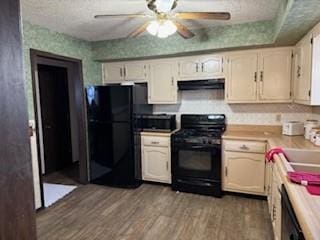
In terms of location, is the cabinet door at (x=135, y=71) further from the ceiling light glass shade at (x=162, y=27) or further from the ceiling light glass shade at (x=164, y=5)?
the ceiling light glass shade at (x=164, y=5)

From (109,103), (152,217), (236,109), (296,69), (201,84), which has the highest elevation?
(296,69)

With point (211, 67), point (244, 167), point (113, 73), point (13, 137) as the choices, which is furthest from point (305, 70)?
point (113, 73)

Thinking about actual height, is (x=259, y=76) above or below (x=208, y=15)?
below

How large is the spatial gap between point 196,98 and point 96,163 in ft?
6.58

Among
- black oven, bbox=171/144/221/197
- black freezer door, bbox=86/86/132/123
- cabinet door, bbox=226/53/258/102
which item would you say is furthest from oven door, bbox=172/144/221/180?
black freezer door, bbox=86/86/132/123

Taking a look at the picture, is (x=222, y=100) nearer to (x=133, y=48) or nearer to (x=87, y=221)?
(x=133, y=48)

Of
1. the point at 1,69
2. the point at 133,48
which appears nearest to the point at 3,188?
the point at 1,69

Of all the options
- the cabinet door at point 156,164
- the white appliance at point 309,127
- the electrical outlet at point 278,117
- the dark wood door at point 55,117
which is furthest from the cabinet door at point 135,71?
the white appliance at point 309,127

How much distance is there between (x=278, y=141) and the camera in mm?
2781

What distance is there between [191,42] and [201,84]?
2.09 feet

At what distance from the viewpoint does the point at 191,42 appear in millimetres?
3383

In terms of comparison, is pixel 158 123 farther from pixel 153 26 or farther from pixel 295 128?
pixel 295 128

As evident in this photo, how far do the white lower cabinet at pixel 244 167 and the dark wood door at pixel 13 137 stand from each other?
9.51ft

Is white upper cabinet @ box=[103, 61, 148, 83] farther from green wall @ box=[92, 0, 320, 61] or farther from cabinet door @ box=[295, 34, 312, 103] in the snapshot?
cabinet door @ box=[295, 34, 312, 103]
